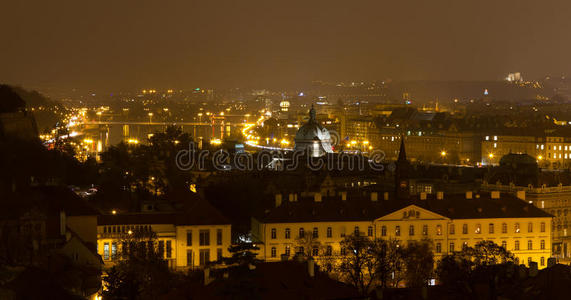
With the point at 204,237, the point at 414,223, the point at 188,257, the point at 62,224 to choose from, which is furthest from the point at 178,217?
the point at 414,223

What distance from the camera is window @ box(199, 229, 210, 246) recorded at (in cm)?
4150

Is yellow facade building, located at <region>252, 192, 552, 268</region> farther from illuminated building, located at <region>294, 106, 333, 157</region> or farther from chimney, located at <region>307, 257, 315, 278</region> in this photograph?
illuminated building, located at <region>294, 106, 333, 157</region>

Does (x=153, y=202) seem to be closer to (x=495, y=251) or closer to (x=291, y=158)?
(x=495, y=251)

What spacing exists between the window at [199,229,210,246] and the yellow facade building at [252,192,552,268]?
2.84 m

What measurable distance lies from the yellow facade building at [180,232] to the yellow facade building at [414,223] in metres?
2.69

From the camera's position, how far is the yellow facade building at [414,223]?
1756 inches

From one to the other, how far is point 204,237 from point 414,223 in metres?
9.32

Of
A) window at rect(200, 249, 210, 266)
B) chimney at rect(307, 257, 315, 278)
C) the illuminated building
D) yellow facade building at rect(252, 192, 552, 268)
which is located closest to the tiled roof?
window at rect(200, 249, 210, 266)

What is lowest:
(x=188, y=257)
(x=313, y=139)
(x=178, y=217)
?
(x=188, y=257)

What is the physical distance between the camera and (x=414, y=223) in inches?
1826

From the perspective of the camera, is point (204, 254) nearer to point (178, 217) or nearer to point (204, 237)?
point (204, 237)

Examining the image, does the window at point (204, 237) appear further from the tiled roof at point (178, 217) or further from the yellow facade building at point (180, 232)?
the tiled roof at point (178, 217)

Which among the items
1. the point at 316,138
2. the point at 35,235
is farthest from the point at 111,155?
the point at 316,138

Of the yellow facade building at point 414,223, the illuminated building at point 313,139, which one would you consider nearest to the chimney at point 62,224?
the yellow facade building at point 414,223
